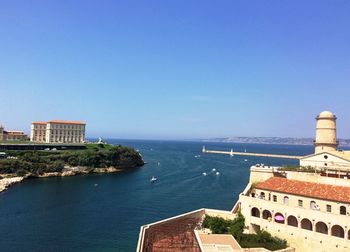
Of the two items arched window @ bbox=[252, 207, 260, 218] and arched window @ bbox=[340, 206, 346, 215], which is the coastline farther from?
arched window @ bbox=[340, 206, 346, 215]

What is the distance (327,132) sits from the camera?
3759 cm

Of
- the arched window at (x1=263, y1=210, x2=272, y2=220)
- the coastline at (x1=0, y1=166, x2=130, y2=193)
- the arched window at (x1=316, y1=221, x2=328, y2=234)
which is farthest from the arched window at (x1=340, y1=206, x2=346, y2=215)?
→ the coastline at (x1=0, y1=166, x2=130, y2=193)

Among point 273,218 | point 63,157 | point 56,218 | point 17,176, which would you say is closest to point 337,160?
point 273,218

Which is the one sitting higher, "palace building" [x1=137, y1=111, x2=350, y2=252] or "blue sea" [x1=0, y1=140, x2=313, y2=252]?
"palace building" [x1=137, y1=111, x2=350, y2=252]

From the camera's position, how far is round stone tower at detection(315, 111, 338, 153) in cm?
3750

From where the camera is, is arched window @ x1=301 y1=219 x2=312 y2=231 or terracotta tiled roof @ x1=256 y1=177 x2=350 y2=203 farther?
arched window @ x1=301 y1=219 x2=312 y2=231

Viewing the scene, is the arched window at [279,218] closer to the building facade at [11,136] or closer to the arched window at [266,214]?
the arched window at [266,214]

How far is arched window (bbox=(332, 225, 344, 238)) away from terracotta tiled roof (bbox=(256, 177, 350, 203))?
2.17 metres

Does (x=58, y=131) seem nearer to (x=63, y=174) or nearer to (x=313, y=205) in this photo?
(x=63, y=174)

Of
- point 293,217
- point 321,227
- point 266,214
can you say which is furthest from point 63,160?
point 321,227

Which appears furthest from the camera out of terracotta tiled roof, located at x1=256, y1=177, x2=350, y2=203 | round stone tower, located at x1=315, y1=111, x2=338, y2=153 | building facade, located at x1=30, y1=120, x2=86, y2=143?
building facade, located at x1=30, y1=120, x2=86, y2=143

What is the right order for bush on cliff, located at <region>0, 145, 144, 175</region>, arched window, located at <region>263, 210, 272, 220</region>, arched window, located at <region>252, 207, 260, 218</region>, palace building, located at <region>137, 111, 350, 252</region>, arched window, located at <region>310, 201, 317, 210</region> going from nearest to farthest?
palace building, located at <region>137, 111, 350, 252</region> → arched window, located at <region>310, 201, 317, 210</region> → arched window, located at <region>263, 210, 272, 220</region> → arched window, located at <region>252, 207, 260, 218</region> → bush on cliff, located at <region>0, 145, 144, 175</region>

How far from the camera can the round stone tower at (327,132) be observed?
123ft

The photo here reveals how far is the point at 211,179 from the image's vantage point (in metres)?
76.1
